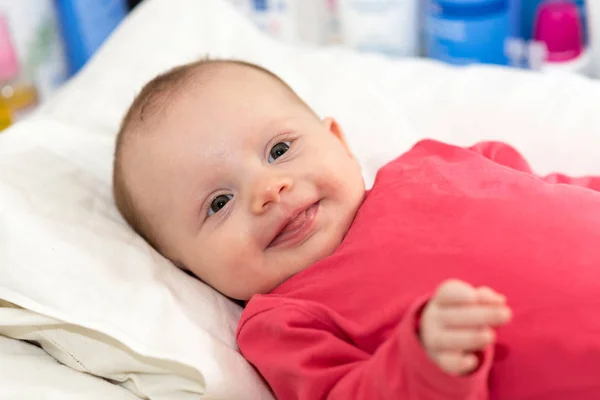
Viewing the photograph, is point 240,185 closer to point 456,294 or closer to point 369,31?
point 456,294

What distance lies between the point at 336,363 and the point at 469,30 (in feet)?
2.94

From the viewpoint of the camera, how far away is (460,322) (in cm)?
52

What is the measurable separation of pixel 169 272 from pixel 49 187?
0.18 meters

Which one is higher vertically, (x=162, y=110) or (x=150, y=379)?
(x=162, y=110)

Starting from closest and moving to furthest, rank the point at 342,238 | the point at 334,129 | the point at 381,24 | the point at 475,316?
the point at 475,316, the point at 342,238, the point at 334,129, the point at 381,24

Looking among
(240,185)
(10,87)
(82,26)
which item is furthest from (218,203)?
(82,26)

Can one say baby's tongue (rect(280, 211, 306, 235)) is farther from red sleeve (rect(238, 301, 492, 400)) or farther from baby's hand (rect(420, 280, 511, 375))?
baby's hand (rect(420, 280, 511, 375))

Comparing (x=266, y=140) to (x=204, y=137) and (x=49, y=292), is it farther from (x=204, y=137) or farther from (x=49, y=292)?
(x=49, y=292)

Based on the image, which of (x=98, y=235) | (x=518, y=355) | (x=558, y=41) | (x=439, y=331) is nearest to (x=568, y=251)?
(x=518, y=355)

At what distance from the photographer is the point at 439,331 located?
533mm

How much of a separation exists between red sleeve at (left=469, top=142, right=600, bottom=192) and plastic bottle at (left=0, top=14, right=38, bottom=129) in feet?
2.55

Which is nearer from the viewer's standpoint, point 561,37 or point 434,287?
point 434,287

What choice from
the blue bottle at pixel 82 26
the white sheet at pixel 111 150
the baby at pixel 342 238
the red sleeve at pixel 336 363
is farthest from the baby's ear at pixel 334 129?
the blue bottle at pixel 82 26

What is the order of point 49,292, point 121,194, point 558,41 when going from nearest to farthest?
point 49,292, point 121,194, point 558,41
